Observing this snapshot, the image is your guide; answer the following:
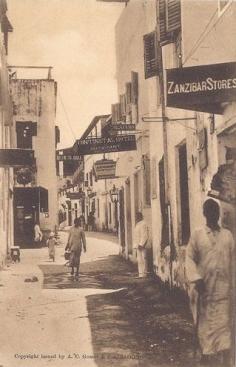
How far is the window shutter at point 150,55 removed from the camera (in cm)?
873

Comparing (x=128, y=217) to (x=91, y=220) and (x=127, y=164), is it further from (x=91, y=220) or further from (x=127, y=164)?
(x=91, y=220)

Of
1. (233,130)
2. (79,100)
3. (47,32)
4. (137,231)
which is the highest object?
(47,32)

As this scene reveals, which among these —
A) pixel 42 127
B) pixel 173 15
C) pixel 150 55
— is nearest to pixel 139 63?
pixel 150 55

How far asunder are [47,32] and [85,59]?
1.74ft

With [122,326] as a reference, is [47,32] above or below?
above

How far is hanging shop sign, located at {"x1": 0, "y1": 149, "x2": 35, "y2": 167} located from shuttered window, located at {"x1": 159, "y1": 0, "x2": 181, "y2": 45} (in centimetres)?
234

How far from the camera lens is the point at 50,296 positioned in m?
8.19

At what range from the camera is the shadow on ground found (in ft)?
19.4

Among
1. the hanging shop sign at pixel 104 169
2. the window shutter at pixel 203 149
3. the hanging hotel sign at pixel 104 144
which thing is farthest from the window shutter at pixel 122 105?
the window shutter at pixel 203 149

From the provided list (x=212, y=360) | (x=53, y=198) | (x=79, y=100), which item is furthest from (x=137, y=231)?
(x=212, y=360)

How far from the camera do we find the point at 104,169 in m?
13.1

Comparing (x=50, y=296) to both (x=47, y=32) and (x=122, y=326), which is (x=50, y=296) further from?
(x=47, y=32)

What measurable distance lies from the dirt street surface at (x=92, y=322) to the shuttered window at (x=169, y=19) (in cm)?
327

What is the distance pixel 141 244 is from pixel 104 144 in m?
2.61
